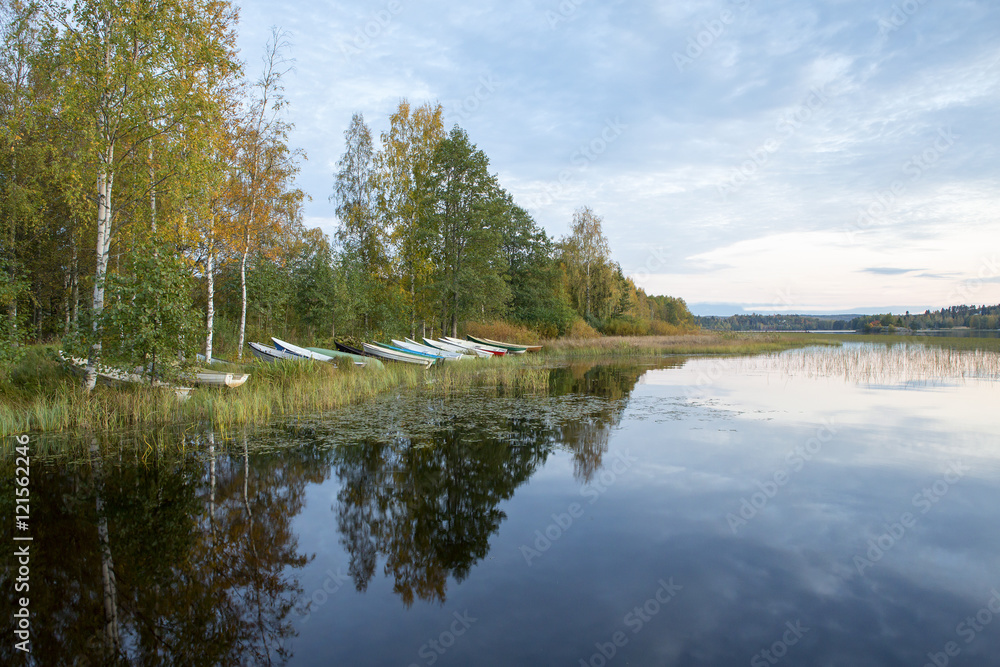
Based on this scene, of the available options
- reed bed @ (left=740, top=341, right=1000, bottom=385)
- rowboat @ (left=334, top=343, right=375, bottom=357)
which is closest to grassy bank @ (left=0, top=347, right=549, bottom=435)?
rowboat @ (left=334, top=343, right=375, bottom=357)

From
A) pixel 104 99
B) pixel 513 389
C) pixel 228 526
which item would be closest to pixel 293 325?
pixel 513 389

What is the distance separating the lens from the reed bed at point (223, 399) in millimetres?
8867

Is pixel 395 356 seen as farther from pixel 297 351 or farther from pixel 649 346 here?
pixel 649 346

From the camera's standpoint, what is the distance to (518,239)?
4244cm

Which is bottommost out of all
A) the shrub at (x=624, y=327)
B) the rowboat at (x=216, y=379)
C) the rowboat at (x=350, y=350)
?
the rowboat at (x=216, y=379)

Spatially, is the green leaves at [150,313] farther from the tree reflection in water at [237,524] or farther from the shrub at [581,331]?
the shrub at [581,331]

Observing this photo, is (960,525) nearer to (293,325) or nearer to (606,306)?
(293,325)

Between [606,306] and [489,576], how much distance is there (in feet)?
122

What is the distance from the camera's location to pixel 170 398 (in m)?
9.92

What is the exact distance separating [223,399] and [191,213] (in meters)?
5.39

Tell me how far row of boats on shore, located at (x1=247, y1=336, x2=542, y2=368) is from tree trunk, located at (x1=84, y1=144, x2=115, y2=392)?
4.98 metres

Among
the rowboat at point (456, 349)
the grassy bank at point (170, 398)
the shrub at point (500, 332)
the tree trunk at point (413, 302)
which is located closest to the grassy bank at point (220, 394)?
the grassy bank at point (170, 398)

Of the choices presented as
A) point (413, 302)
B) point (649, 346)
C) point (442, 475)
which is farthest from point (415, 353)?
point (649, 346)

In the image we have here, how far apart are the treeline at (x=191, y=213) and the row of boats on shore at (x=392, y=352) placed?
Answer: 1713 millimetres
